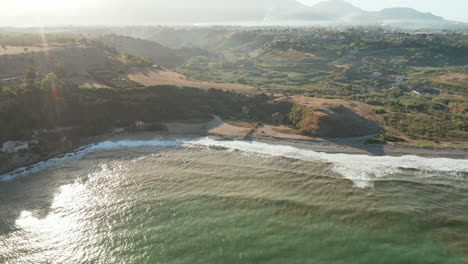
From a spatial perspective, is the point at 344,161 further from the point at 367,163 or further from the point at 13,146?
the point at 13,146

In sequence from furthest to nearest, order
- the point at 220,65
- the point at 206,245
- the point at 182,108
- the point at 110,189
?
the point at 220,65 → the point at 182,108 → the point at 110,189 → the point at 206,245

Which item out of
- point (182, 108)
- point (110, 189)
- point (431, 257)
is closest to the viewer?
point (431, 257)

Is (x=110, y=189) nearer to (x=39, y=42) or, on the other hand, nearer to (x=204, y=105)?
(x=204, y=105)

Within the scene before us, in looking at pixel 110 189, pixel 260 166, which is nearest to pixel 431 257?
pixel 260 166

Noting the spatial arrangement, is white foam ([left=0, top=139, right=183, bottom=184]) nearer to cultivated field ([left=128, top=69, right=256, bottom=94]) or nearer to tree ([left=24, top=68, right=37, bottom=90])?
tree ([left=24, top=68, right=37, bottom=90])

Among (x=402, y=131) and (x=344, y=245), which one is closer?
(x=344, y=245)

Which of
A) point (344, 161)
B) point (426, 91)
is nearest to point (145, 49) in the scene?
point (426, 91)
